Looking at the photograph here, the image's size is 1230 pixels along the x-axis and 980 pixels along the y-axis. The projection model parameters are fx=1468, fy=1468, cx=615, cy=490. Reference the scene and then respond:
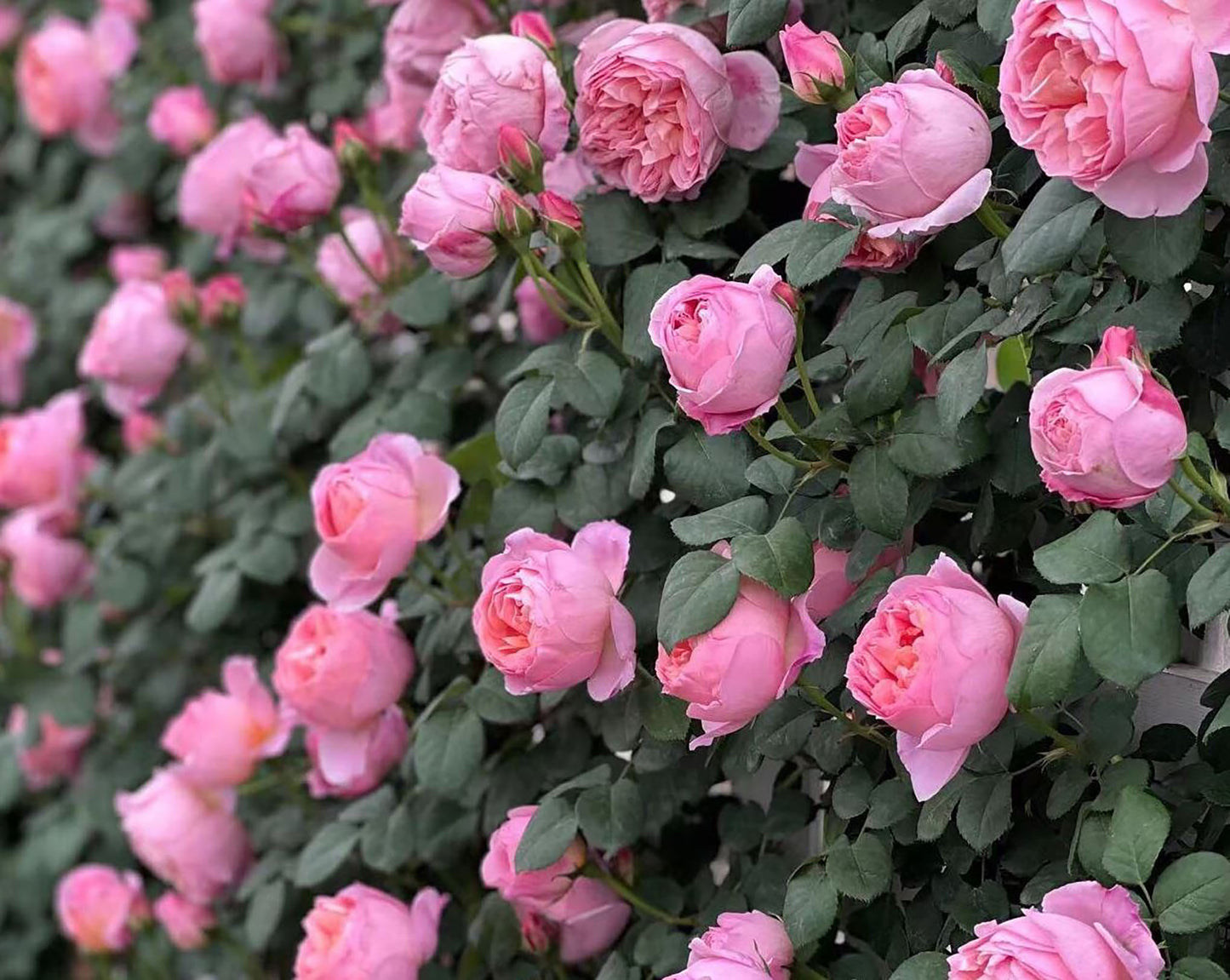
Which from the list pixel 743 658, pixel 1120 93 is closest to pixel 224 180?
pixel 743 658

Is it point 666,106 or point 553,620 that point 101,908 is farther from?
point 666,106

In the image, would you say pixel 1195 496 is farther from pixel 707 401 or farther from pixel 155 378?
pixel 155 378

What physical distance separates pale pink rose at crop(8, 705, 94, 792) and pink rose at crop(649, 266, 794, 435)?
1125 mm

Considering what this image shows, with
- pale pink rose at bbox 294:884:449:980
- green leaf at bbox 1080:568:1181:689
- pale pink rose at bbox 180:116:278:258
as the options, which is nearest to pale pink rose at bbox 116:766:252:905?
pale pink rose at bbox 294:884:449:980

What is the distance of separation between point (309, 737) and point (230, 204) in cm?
54

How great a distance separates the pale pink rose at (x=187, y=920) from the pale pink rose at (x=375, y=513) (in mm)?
516

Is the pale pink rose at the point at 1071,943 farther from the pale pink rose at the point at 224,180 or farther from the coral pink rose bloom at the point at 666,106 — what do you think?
the pale pink rose at the point at 224,180

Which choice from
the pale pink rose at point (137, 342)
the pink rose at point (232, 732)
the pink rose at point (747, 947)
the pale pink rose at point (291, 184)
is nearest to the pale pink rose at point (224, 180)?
the pale pink rose at point (137, 342)

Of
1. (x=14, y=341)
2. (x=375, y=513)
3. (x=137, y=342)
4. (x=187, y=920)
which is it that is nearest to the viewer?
(x=375, y=513)

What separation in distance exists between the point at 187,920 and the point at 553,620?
747mm

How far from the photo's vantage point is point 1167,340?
0.72 metres

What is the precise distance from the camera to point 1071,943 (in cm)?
64

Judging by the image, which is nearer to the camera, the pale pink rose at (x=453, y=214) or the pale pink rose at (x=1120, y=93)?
the pale pink rose at (x=1120, y=93)

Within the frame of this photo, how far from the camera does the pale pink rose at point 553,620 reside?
809 mm
